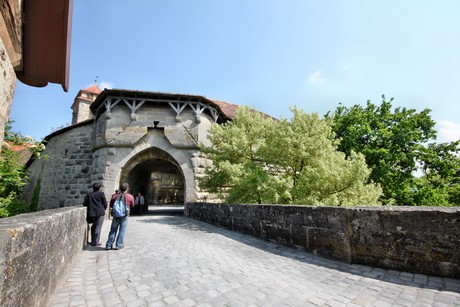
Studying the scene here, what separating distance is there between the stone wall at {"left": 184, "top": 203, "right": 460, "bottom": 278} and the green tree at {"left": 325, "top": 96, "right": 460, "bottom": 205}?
9.85m

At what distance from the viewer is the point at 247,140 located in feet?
29.6

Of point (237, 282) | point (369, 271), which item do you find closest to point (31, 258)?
point (237, 282)

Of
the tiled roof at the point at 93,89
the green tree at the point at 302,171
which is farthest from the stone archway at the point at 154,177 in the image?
the tiled roof at the point at 93,89

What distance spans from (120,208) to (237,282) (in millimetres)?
2961

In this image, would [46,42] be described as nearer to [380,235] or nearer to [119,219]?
[119,219]

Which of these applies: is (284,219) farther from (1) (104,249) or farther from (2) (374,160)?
(2) (374,160)

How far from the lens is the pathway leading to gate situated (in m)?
2.24

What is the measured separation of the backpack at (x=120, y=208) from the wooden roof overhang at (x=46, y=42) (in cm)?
322

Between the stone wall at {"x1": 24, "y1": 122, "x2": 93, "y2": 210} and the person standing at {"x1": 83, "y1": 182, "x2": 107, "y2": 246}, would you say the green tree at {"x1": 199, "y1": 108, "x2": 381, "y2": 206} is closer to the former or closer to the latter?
the person standing at {"x1": 83, "y1": 182, "x2": 107, "y2": 246}

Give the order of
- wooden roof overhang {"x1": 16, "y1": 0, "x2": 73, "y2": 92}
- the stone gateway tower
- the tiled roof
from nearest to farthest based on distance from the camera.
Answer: wooden roof overhang {"x1": 16, "y1": 0, "x2": 73, "y2": 92}, the stone gateway tower, the tiled roof

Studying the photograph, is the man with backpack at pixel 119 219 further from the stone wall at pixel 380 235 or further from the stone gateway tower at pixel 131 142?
the stone gateway tower at pixel 131 142

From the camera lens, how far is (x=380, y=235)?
9.98 ft

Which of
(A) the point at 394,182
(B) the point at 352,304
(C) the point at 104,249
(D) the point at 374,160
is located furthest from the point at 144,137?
(A) the point at 394,182

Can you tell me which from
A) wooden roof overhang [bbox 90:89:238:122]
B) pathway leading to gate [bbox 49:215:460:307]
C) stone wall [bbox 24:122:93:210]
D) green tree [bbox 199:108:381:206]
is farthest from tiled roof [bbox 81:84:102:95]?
pathway leading to gate [bbox 49:215:460:307]
